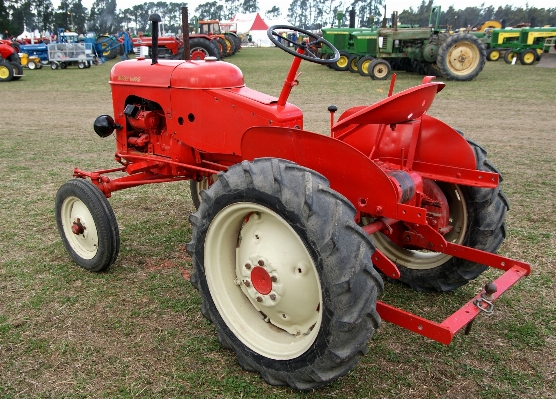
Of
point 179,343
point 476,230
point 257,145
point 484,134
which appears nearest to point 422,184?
point 476,230

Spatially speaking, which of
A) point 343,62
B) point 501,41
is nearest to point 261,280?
point 343,62

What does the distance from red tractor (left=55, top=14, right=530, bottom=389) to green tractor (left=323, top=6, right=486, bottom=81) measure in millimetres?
13013

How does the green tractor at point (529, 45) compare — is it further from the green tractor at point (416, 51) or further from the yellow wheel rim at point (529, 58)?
the green tractor at point (416, 51)

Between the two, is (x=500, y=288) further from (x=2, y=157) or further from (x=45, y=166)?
(x=2, y=157)

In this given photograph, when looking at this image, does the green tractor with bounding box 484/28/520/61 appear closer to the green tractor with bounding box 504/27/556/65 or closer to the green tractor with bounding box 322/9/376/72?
the green tractor with bounding box 504/27/556/65

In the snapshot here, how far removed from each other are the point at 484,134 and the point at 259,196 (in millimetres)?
6883

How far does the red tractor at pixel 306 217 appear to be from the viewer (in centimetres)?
195

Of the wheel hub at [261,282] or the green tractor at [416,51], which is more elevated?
the green tractor at [416,51]

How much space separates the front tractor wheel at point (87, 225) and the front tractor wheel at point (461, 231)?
187 centimetres

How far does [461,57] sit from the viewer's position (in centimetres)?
1482

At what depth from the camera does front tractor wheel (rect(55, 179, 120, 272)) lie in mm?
3205

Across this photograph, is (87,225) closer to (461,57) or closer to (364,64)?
(461,57)

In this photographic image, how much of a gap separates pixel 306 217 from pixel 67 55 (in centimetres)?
2245

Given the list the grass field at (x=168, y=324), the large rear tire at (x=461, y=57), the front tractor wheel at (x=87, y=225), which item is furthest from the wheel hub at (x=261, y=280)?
the large rear tire at (x=461, y=57)
